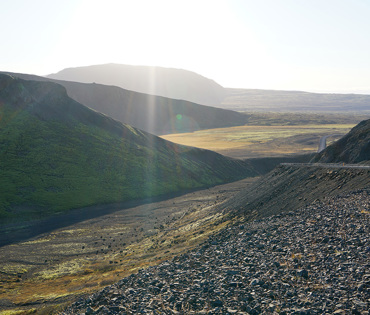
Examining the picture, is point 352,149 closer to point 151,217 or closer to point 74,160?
point 151,217

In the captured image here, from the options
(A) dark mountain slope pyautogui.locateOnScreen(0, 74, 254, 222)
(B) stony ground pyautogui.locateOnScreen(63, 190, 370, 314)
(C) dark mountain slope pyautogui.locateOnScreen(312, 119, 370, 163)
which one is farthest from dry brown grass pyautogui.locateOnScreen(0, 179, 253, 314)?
(C) dark mountain slope pyautogui.locateOnScreen(312, 119, 370, 163)

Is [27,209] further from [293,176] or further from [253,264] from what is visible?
[253,264]

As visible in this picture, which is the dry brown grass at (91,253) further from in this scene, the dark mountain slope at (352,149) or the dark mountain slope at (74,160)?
the dark mountain slope at (352,149)

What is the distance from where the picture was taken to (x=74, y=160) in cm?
10894

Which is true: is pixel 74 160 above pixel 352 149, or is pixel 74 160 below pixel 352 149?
below

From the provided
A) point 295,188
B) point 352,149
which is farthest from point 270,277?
point 352,149

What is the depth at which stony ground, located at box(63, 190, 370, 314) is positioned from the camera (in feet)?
57.2

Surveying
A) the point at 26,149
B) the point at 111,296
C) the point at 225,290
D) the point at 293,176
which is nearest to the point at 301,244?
the point at 225,290

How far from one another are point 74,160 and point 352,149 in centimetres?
7961

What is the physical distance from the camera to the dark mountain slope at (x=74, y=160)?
9062cm

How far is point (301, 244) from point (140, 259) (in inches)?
977

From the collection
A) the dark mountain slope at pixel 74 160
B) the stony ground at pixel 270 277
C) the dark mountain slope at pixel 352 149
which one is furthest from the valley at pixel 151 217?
the dark mountain slope at pixel 74 160

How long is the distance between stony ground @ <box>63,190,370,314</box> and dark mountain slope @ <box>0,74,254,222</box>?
2482 inches

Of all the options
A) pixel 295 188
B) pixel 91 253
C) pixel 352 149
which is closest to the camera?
pixel 295 188
